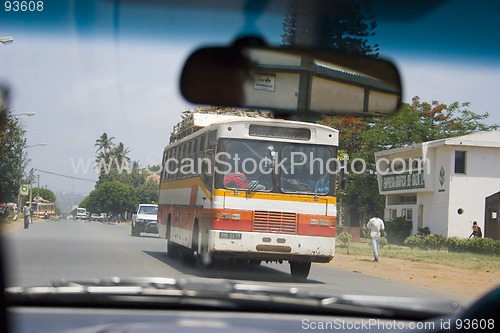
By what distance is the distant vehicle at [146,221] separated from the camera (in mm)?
15409

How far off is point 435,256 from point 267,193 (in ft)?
15.7

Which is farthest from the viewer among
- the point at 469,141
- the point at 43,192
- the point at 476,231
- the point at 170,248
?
the point at 170,248

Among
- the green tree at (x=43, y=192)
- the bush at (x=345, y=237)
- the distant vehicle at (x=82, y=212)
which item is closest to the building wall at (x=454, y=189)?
the bush at (x=345, y=237)

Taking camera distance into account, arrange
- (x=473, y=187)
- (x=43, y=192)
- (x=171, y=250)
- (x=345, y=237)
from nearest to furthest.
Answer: (x=473, y=187) → (x=43, y=192) → (x=171, y=250) → (x=345, y=237)

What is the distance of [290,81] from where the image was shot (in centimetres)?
533

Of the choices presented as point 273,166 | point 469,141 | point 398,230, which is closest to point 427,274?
point 273,166

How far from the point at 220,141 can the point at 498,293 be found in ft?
29.1

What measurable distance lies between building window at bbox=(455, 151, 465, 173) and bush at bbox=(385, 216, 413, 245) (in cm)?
707

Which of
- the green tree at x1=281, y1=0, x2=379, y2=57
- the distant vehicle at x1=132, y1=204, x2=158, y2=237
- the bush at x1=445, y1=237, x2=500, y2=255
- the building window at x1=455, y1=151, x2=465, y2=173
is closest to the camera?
the green tree at x1=281, y1=0, x2=379, y2=57

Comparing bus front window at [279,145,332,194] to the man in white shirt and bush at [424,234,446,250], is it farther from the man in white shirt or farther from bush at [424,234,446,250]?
the man in white shirt

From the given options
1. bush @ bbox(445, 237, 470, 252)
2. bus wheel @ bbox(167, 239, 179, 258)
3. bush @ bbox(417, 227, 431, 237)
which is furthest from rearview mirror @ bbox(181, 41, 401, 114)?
bush @ bbox(417, 227, 431, 237)

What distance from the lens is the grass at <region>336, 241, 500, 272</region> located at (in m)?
12.3

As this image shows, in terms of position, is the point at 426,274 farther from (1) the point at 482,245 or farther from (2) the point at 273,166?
(2) the point at 273,166

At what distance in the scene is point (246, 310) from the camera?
386 cm
